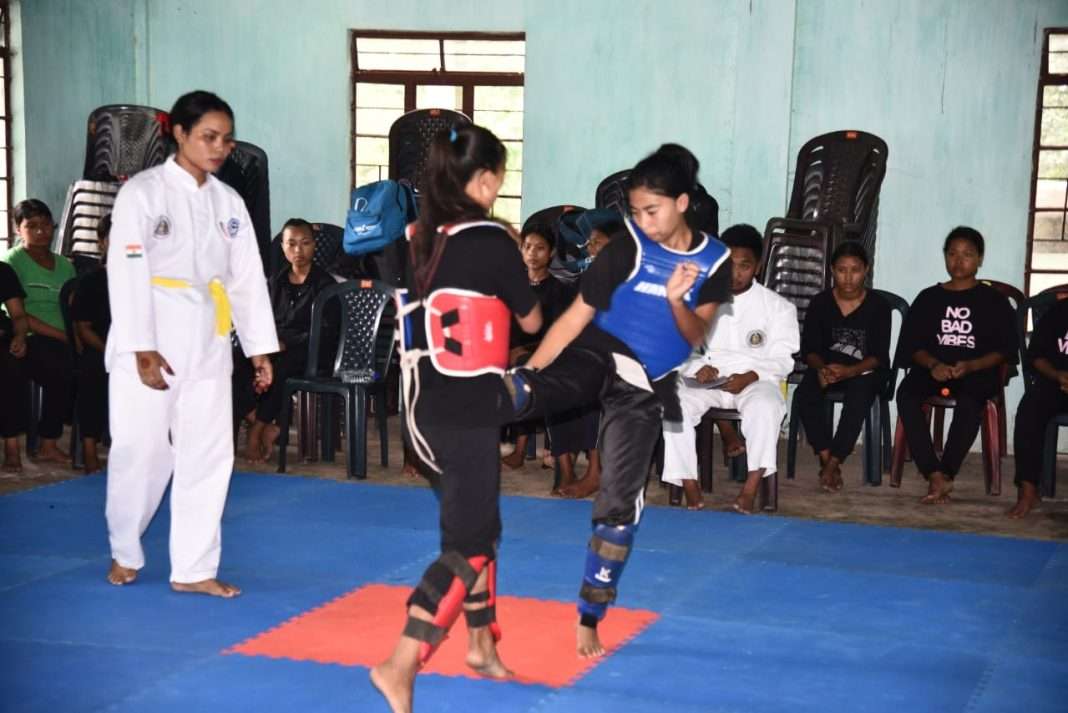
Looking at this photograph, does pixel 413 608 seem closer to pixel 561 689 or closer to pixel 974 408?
pixel 561 689

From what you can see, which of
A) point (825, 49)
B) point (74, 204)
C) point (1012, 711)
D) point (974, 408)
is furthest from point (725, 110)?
point (1012, 711)

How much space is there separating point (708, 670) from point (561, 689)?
468mm

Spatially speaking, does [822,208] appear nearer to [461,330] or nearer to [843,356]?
[843,356]

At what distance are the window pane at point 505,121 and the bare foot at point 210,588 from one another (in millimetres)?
5528

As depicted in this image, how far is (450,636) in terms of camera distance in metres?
4.10

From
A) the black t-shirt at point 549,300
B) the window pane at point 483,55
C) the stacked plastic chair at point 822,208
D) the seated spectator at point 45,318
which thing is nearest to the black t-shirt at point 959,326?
the stacked plastic chair at point 822,208

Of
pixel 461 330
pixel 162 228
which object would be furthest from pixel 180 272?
pixel 461 330

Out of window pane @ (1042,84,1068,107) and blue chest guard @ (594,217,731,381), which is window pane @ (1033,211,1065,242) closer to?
window pane @ (1042,84,1068,107)

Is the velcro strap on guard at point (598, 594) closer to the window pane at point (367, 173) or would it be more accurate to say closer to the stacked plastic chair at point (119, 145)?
the stacked plastic chair at point (119, 145)

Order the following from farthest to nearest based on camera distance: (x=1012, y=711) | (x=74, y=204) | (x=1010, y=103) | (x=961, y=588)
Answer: (x=74, y=204) → (x=1010, y=103) → (x=961, y=588) → (x=1012, y=711)

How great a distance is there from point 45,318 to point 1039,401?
17.3 feet

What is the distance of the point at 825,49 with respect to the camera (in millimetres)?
→ 8477

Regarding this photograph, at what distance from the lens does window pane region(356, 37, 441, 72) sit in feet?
31.0

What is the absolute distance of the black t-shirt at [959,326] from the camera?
6.74 metres
